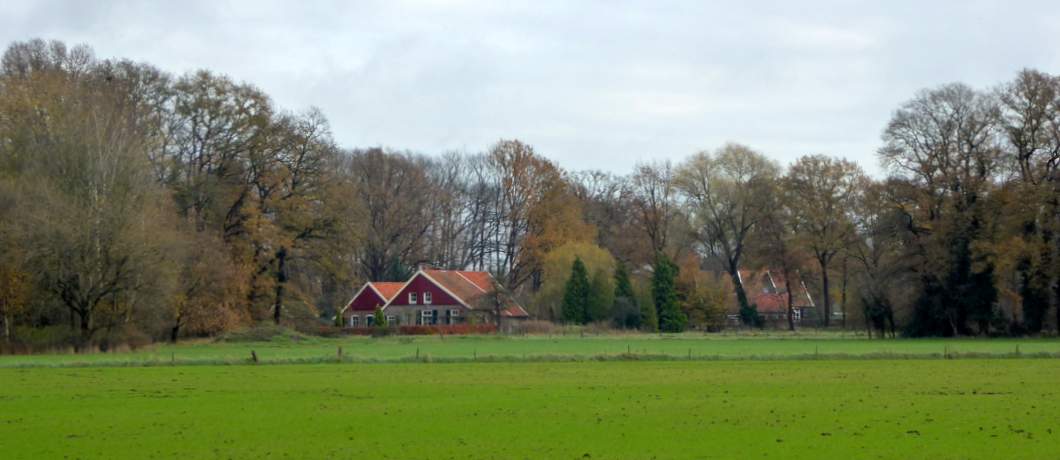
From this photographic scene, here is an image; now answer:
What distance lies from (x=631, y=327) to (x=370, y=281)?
79.2 ft

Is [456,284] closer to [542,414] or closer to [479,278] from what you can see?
[479,278]

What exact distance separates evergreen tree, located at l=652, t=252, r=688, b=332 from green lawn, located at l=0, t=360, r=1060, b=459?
4991 cm

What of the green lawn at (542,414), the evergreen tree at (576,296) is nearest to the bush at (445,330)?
the evergreen tree at (576,296)

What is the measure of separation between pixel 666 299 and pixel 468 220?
2190cm

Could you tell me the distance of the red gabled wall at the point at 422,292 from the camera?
90.9 m

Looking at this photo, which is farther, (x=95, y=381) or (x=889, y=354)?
(x=889, y=354)

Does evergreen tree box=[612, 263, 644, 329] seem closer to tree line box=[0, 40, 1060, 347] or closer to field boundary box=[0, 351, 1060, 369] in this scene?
tree line box=[0, 40, 1060, 347]

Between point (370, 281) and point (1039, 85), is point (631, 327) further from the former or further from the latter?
point (1039, 85)

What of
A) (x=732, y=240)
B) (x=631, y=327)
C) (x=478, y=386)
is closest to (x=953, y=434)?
(x=478, y=386)

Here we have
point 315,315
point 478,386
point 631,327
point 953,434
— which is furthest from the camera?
point 631,327

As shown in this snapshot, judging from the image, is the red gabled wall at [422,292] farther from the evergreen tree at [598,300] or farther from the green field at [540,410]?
the green field at [540,410]

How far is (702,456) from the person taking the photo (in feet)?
55.5

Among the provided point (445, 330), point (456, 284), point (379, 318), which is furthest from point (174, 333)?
point (456, 284)

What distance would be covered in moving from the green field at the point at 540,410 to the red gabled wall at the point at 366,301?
49514 millimetres
